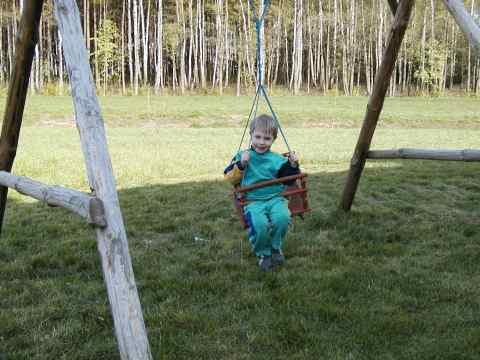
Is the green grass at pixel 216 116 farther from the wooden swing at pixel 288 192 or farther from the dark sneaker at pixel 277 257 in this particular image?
the dark sneaker at pixel 277 257

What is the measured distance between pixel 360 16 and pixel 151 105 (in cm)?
2560

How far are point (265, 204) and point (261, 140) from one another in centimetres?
55

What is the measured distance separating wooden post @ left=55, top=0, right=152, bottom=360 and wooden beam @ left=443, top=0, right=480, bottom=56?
225 cm

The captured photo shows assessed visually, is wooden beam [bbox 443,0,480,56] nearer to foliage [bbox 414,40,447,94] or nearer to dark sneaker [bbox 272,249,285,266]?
dark sneaker [bbox 272,249,285,266]

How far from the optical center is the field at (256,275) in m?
2.98

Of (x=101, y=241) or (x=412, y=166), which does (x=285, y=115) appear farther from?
(x=101, y=241)

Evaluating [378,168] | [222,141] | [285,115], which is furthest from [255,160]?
[285,115]

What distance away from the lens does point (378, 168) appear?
9953 mm

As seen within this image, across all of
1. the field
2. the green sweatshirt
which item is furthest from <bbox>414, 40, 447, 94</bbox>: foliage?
the green sweatshirt

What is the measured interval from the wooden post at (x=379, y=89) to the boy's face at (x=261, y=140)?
4.82 ft

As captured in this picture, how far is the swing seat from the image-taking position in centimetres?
399

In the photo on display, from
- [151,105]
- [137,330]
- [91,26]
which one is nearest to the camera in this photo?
[137,330]

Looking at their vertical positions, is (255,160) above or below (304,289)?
above

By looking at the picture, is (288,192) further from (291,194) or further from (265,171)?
(265,171)
